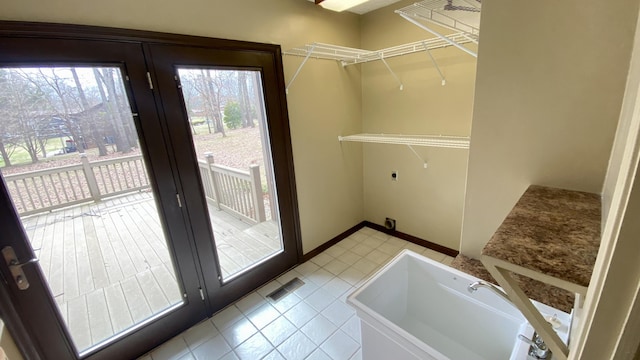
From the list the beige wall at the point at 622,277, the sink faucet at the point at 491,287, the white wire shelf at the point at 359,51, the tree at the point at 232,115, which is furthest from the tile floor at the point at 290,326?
the white wire shelf at the point at 359,51

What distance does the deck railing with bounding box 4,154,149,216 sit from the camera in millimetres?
1333

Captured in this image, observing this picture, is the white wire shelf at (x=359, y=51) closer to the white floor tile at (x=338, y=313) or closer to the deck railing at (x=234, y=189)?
the deck railing at (x=234, y=189)

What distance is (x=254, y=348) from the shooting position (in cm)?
181

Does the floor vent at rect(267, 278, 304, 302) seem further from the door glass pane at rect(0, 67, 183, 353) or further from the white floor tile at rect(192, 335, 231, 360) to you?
the door glass pane at rect(0, 67, 183, 353)

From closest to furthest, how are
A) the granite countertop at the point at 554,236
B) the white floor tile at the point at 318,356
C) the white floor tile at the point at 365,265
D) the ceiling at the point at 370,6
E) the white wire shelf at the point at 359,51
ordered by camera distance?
the granite countertop at the point at 554,236
the white floor tile at the point at 318,356
the white wire shelf at the point at 359,51
the ceiling at the point at 370,6
the white floor tile at the point at 365,265

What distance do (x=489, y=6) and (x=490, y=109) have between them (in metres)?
0.44

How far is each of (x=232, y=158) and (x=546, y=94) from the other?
6.79 ft

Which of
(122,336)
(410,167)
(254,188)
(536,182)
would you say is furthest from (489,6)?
(122,336)

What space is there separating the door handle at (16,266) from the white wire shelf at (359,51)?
7.09ft

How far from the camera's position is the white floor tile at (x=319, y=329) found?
1.86 metres

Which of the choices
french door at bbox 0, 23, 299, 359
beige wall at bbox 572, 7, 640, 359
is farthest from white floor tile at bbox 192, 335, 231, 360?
beige wall at bbox 572, 7, 640, 359

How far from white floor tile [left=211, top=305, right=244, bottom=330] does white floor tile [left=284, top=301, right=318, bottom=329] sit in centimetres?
41

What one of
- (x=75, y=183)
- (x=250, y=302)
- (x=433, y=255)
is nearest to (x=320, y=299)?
(x=250, y=302)

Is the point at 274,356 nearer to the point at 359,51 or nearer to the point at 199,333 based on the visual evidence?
the point at 199,333
